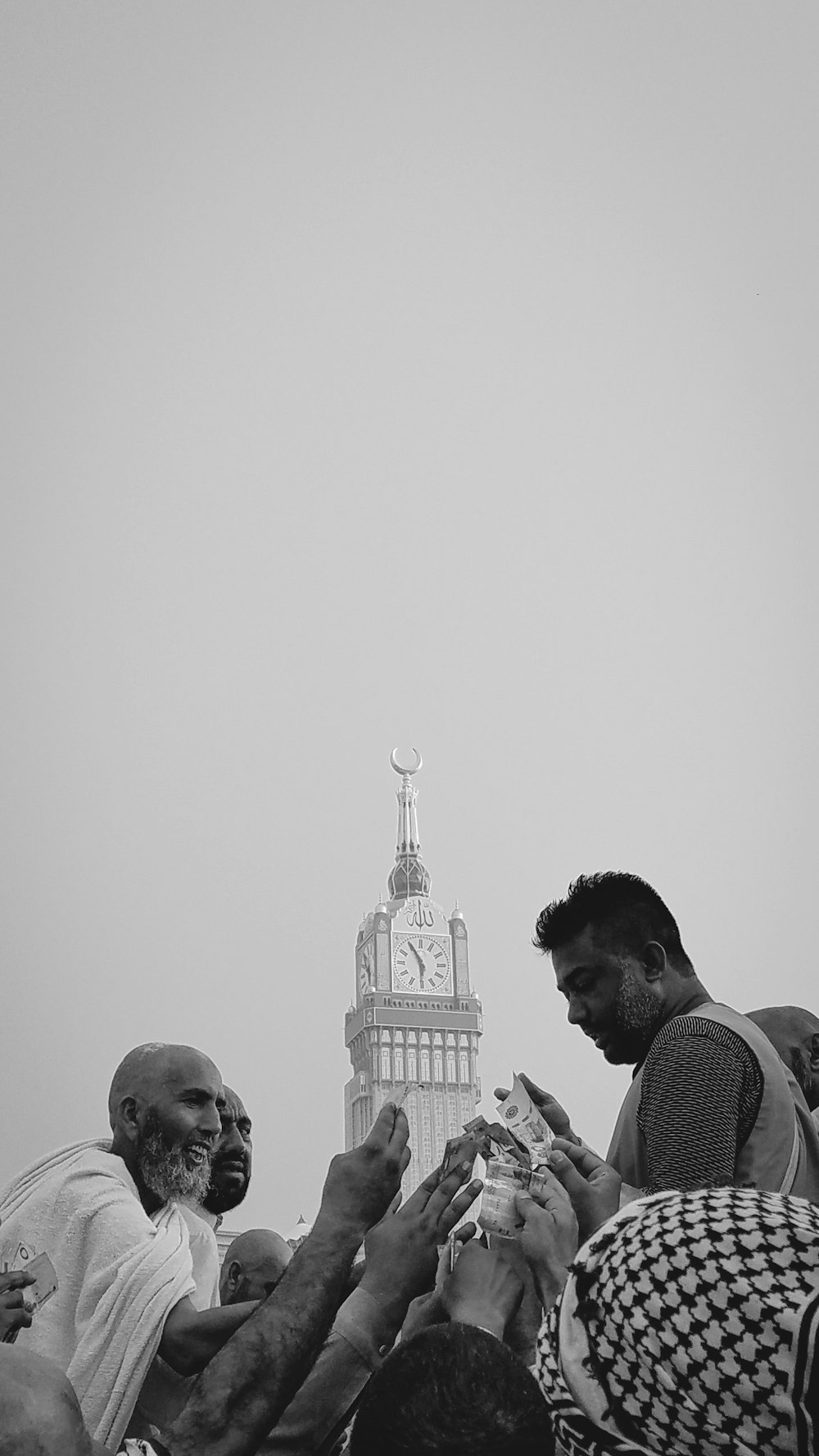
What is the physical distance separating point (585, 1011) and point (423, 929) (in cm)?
4485

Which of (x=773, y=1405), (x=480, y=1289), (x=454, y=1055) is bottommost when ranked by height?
(x=454, y=1055)

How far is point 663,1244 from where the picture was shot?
83 centimetres

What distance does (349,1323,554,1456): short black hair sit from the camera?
2.95 ft

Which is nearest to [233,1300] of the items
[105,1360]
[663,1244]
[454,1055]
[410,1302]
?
[105,1360]

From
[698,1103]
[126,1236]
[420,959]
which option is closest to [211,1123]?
[126,1236]

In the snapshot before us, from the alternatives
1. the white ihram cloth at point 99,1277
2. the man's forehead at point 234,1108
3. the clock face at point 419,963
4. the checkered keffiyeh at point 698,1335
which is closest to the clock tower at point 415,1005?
the clock face at point 419,963

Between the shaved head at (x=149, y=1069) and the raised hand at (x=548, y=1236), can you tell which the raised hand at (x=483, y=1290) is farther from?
the shaved head at (x=149, y=1069)

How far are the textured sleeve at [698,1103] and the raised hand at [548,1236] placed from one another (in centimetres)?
15

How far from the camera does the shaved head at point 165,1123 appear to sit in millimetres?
2141

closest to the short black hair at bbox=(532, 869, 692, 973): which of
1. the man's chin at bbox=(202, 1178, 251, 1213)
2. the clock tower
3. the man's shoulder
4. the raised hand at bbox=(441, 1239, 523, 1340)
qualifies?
the man's shoulder

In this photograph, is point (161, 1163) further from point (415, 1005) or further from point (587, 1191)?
point (415, 1005)

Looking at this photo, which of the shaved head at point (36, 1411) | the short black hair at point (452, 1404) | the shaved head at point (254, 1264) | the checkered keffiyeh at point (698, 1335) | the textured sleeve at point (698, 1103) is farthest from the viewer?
the shaved head at point (254, 1264)

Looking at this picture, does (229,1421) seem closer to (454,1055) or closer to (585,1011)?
(585,1011)

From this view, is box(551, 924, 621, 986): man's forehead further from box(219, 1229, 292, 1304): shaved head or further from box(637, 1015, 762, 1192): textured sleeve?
box(219, 1229, 292, 1304): shaved head
